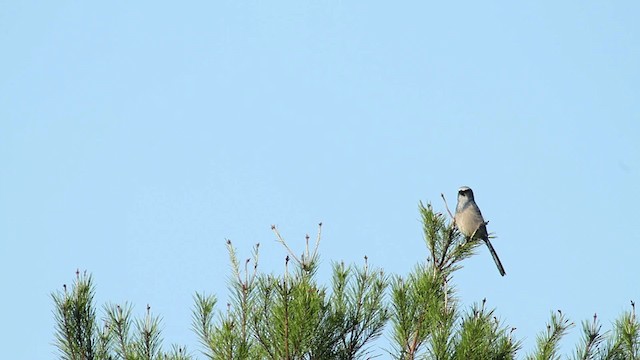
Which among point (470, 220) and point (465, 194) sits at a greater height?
point (465, 194)

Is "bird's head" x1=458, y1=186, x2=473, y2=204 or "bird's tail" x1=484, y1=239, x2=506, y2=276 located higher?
"bird's head" x1=458, y1=186, x2=473, y2=204

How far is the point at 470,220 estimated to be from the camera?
279 inches

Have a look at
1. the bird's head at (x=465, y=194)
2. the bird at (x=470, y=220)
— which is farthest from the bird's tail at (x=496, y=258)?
the bird's head at (x=465, y=194)

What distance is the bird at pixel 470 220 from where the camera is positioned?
6.11 metres

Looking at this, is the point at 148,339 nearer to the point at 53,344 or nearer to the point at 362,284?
the point at 53,344

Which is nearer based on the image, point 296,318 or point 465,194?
point 296,318

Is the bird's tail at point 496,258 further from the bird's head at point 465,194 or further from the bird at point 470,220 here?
the bird's head at point 465,194

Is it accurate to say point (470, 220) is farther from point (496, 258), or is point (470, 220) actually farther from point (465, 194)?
point (465, 194)

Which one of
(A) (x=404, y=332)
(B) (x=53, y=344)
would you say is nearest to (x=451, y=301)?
(A) (x=404, y=332)

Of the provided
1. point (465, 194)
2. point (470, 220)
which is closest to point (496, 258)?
point (470, 220)

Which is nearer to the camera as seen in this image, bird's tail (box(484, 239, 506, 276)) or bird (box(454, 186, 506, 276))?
bird (box(454, 186, 506, 276))

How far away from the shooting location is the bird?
6.11m

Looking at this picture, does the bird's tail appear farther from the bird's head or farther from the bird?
the bird's head

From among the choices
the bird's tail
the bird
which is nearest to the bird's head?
the bird
